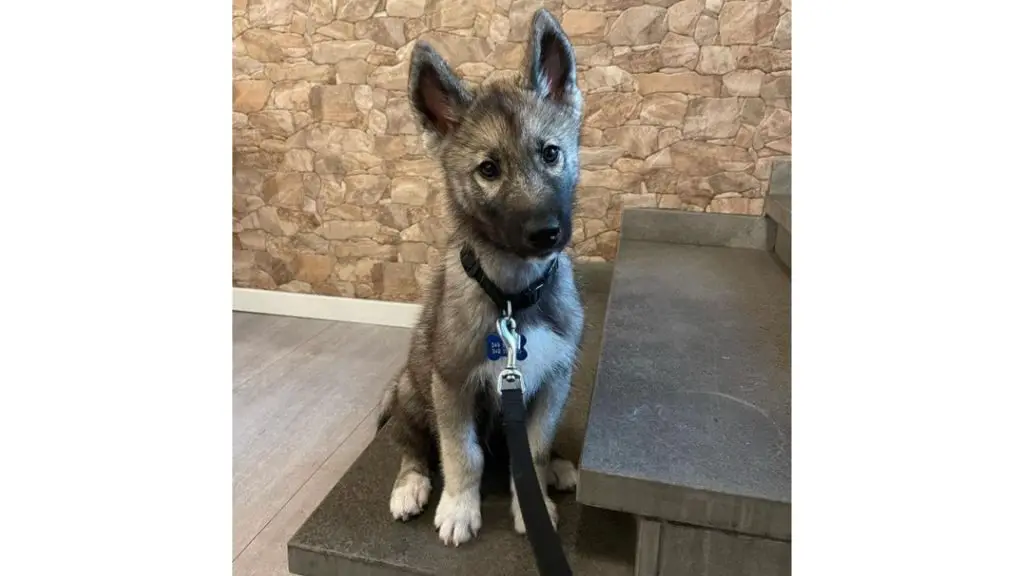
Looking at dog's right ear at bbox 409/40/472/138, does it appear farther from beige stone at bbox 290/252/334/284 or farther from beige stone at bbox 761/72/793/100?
beige stone at bbox 290/252/334/284

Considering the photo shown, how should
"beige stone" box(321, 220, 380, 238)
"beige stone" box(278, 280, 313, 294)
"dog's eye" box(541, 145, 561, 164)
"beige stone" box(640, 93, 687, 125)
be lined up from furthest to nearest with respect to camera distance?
"beige stone" box(278, 280, 313, 294), "beige stone" box(321, 220, 380, 238), "beige stone" box(640, 93, 687, 125), "dog's eye" box(541, 145, 561, 164)

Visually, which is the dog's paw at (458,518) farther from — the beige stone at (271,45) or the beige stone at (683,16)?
the beige stone at (271,45)

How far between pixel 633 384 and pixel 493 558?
0.57 meters

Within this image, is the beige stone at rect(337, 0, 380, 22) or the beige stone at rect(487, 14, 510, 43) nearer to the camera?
the beige stone at rect(487, 14, 510, 43)

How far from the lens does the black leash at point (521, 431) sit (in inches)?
37.7

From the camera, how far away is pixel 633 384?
61.6 inches

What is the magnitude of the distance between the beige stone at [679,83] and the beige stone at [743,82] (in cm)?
6

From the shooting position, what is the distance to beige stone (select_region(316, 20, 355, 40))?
330 centimetres

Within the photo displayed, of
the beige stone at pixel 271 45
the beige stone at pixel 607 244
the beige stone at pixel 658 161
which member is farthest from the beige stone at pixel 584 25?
the beige stone at pixel 271 45

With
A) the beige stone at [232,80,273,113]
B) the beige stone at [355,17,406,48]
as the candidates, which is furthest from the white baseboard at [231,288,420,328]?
the beige stone at [355,17,406,48]

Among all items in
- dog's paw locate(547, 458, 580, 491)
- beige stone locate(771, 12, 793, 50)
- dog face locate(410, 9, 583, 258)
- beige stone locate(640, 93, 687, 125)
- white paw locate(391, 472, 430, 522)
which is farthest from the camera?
beige stone locate(640, 93, 687, 125)

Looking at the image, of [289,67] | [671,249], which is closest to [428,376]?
[671,249]

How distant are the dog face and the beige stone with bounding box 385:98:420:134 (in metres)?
1.94
